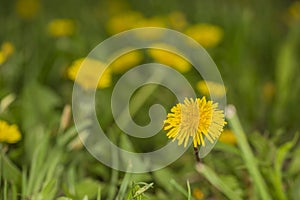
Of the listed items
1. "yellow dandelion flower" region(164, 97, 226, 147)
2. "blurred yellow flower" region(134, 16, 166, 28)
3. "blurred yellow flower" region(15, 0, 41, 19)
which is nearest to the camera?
"yellow dandelion flower" region(164, 97, 226, 147)

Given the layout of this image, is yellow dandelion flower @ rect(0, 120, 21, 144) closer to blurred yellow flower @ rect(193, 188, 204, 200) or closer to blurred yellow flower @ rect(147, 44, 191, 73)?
blurred yellow flower @ rect(193, 188, 204, 200)

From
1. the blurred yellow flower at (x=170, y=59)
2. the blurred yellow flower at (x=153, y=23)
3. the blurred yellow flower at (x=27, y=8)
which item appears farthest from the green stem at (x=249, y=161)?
the blurred yellow flower at (x=27, y=8)

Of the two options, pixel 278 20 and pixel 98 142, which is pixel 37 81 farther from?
pixel 278 20

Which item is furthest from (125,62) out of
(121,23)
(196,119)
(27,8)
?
(27,8)

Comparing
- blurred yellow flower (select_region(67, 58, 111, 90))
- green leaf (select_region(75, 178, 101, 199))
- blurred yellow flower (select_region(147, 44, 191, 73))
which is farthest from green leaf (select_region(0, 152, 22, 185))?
blurred yellow flower (select_region(147, 44, 191, 73))

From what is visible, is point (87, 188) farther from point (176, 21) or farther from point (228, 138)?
point (176, 21)

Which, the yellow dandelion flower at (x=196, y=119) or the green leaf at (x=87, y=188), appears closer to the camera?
the yellow dandelion flower at (x=196, y=119)

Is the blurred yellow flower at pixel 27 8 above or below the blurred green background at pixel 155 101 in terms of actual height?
above

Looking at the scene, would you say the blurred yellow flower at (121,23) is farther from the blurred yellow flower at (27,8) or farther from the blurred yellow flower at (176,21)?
the blurred yellow flower at (27,8)
